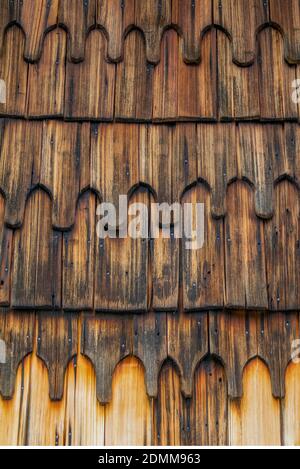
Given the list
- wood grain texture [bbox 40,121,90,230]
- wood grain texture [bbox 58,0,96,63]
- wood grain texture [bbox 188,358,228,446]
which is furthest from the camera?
wood grain texture [bbox 58,0,96,63]

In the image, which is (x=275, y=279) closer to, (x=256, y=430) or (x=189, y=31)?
(x=256, y=430)

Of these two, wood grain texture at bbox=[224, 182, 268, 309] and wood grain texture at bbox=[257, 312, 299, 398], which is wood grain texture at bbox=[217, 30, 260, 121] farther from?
wood grain texture at bbox=[257, 312, 299, 398]

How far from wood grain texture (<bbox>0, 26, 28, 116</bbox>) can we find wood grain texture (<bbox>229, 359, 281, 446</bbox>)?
1.17m

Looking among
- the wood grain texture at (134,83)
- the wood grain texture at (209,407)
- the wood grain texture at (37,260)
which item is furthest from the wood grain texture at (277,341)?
the wood grain texture at (134,83)

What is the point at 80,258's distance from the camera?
2.73 metres

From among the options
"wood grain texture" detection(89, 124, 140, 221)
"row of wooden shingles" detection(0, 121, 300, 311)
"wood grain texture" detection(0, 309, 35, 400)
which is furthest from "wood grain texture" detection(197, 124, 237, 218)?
"wood grain texture" detection(0, 309, 35, 400)

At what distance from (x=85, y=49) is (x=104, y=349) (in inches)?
40.6

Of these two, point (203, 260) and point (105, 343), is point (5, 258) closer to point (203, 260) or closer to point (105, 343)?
point (105, 343)

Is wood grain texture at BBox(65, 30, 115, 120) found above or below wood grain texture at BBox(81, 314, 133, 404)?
above

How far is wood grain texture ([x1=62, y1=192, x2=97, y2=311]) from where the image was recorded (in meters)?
2.70

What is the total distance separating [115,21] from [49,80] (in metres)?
0.31
